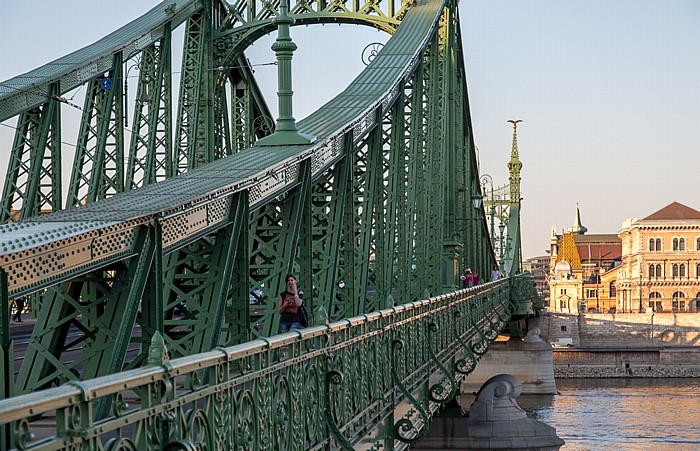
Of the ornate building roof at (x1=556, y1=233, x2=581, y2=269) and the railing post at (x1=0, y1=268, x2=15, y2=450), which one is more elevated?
the ornate building roof at (x1=556, y1=233, x2=581, y2=269)

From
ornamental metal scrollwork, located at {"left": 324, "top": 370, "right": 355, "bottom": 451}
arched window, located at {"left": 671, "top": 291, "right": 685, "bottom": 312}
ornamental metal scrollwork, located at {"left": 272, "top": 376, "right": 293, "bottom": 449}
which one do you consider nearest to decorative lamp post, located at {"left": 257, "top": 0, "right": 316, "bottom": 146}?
ornamental metal scrollwork, located at {"left": 324, "top": 370, "right": 355, "bottom": 451}

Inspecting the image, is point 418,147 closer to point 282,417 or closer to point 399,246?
point 399,246

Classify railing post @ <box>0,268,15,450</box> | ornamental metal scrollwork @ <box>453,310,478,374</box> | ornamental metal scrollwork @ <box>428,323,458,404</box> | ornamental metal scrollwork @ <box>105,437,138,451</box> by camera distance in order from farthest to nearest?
1. ornamental metal scrollwork @ <box>453,310,478,374</box>
2. ornamental metal scrollwork @ <box>428,323,458,404</box>
3. railing post @ <box>0,268,15,450</box>
4. ornamental metal scrollwork @ <box>105,437,138,451</box>

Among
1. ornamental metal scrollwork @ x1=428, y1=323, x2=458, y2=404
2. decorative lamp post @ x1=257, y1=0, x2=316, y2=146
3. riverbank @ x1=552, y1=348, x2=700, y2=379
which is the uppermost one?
decorative lamp post @ x1=257, y1=0, x2=316, y2=146

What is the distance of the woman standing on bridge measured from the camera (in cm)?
1216

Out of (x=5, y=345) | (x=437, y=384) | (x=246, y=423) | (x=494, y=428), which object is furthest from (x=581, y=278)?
(x=5, y=345)

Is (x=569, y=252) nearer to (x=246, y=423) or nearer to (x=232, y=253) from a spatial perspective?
(x=232, y=253)

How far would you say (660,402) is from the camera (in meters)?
67.6

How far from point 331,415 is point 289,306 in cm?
263

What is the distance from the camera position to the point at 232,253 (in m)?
10.0

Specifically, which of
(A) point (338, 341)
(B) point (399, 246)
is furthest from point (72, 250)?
(B) point (399, 246)

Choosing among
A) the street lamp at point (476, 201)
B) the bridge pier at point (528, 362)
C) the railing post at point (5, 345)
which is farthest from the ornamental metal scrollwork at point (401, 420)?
the bridge pier at point (528, 362)

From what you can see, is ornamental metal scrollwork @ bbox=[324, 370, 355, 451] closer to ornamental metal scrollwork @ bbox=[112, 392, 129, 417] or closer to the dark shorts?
the dark shorts

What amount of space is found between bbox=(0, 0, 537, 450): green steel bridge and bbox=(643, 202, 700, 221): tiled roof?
11900cm
